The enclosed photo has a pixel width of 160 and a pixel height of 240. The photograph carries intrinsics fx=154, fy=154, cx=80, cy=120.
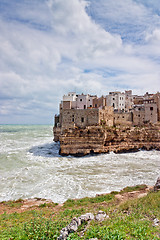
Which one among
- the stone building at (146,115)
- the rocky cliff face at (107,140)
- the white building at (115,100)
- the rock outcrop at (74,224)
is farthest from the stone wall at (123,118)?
the rock outcrop at (74,224)

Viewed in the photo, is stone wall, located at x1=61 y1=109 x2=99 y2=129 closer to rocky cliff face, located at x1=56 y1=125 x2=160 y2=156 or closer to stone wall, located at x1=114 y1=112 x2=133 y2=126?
rocky cliff face, located at x1=56 y1=125 x2=160 y2=156

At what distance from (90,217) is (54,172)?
43.1 ft

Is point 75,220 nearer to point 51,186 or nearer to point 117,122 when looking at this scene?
point 51,186

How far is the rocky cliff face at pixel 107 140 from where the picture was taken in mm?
28328

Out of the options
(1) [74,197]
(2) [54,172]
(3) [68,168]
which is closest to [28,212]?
(1) [74,197]

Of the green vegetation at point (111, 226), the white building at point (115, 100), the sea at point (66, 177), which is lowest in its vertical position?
the sea at point (66, 177)

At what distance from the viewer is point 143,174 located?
18312 millimetres

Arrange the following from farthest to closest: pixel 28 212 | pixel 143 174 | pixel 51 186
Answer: pixel 143 174
pixel 51 186
pixel 28 212

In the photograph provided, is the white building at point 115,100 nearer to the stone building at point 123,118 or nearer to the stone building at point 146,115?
the stone building at point 123,118

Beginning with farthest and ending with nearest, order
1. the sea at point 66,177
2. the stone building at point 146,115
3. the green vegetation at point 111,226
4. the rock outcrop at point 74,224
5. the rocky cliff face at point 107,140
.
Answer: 1. the stone building at point 146,115
2. the rocky cliff face at point 107,140
3. the sea at point 66,177
4. the rock outcrop at point 74,224
5. the green vegetation at point 111,226

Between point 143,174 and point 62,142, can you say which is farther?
point 62,142

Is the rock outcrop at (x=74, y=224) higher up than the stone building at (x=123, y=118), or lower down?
lower down

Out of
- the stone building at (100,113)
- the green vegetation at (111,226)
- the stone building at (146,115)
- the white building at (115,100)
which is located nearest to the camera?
the green vegetation at (111,226)

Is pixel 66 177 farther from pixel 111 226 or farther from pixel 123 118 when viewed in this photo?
pixel 123 118
